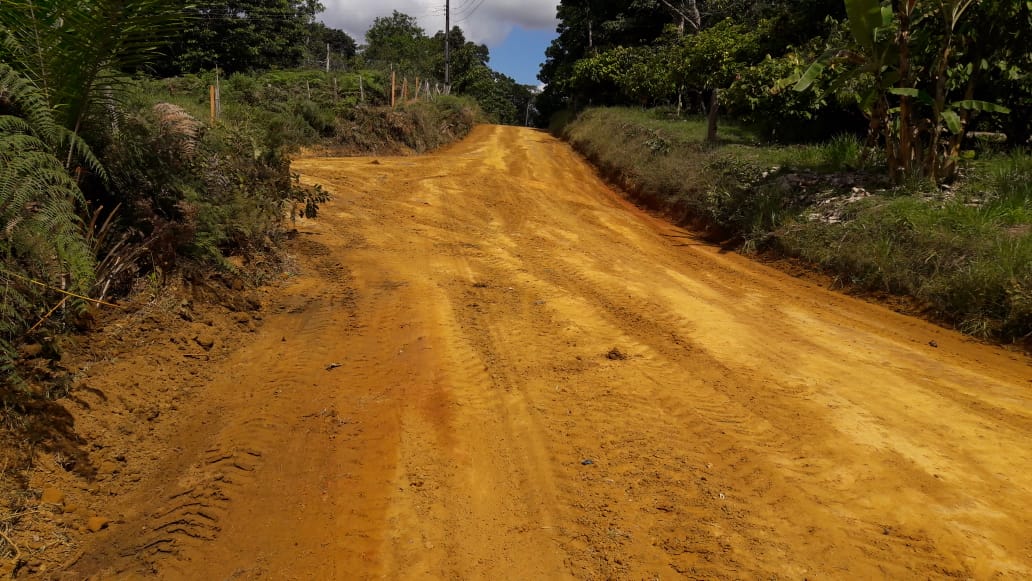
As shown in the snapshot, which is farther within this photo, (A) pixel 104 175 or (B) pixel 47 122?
(A) pixel 104 175

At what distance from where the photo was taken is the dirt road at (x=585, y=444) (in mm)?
2744

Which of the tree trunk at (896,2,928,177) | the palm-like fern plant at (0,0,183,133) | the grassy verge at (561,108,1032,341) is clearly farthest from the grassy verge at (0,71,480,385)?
the tree trunk at (896,2,928,177)

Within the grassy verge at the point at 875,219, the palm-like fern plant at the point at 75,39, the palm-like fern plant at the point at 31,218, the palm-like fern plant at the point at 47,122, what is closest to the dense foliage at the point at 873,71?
the grassy verge at the point at 875,219

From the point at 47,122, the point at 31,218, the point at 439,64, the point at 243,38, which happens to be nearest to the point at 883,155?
the point at 47,122

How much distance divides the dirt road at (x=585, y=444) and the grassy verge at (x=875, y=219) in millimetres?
516

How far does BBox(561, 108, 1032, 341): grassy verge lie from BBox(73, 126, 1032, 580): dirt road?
516 millimetres

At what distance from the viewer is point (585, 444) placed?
11.8ft

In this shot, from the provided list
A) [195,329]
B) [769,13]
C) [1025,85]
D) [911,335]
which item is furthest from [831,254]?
[769,13]

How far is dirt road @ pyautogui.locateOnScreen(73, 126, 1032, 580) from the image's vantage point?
274 centimetres

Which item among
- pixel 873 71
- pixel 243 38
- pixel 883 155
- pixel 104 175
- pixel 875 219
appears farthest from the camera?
pixel 243 38

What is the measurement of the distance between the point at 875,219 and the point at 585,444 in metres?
5.85

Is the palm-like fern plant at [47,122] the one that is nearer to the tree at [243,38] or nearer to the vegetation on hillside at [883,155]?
the vegetation on hillside at [883,155]

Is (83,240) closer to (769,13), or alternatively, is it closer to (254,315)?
(254,315)

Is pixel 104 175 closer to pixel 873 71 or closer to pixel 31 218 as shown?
pixel 31 218
